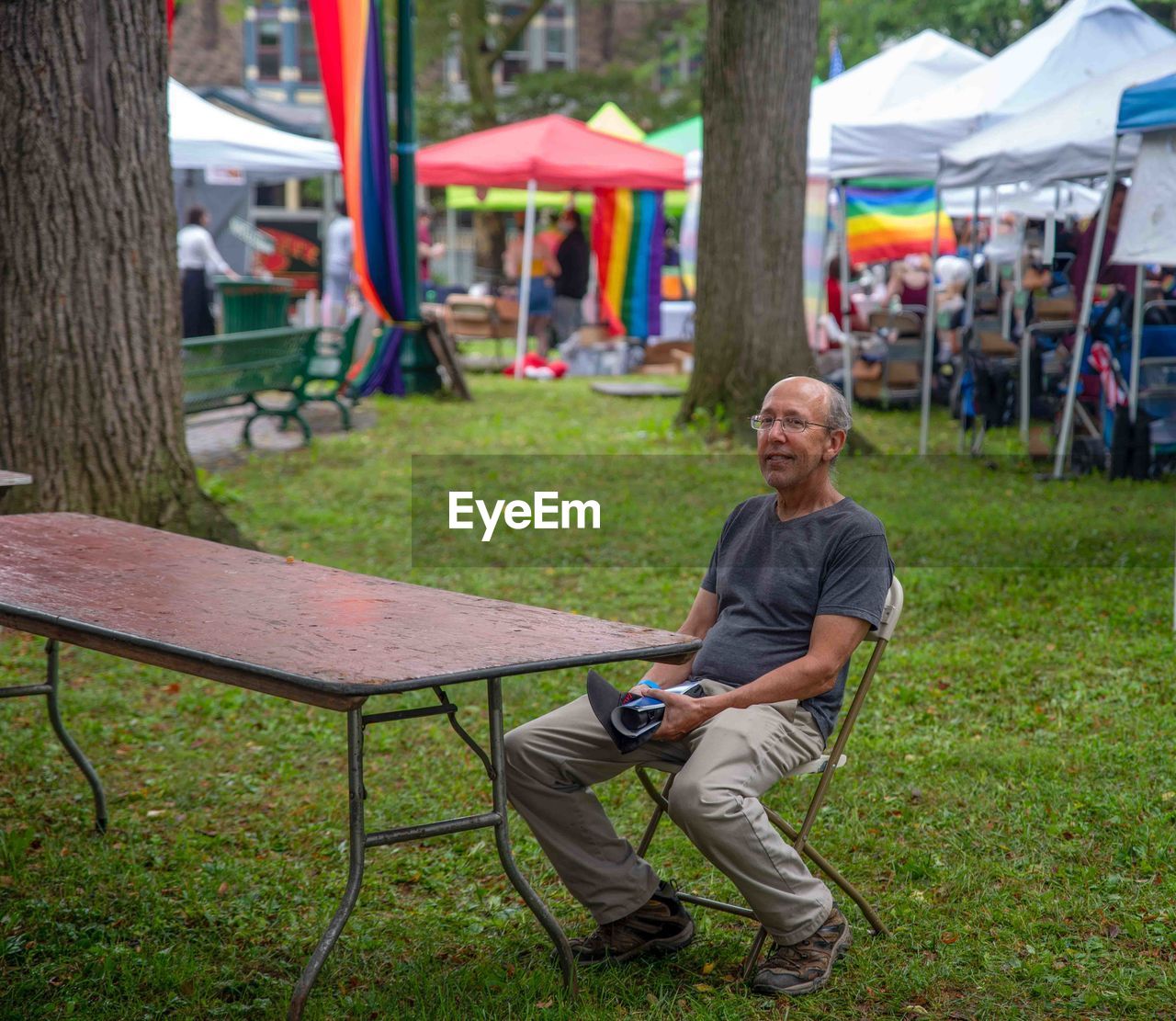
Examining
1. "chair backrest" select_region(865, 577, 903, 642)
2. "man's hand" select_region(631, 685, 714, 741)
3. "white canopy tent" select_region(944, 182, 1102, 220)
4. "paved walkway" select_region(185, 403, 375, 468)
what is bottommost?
"paved walkway" select_region(185, 403, 375, 468)

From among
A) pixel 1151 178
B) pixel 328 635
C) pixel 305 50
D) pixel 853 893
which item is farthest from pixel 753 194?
pixel 305 50

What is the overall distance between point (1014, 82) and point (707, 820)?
38.7 ft

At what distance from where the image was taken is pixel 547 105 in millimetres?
34938

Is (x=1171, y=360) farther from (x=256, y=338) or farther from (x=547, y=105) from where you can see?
(x=547, y=105)

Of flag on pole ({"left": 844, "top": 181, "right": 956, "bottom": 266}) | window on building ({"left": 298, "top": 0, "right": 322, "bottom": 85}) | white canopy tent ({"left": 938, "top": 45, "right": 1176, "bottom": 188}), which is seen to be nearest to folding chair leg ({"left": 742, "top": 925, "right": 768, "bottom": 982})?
white canopy tent ({"left": 938, "top": 45, "right": 1176, "bottom": 188})

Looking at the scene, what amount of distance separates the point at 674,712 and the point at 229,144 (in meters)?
11.8

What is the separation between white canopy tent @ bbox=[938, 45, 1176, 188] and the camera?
927cm

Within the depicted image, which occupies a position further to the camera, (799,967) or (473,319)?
(473,319)

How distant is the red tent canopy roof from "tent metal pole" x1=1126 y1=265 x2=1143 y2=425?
8.78 meters

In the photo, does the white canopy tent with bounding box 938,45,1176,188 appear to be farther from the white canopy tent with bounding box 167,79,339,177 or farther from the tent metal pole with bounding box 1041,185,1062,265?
the white canopy tent with bounding box 167,79,339,177

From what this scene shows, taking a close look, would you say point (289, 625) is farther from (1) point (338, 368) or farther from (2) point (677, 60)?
(2) point (677, 60)

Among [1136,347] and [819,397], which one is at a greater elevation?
[819,397]

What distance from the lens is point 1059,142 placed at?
9.40 metres

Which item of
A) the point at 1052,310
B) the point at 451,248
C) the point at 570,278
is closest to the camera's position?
the point at 1052,310
